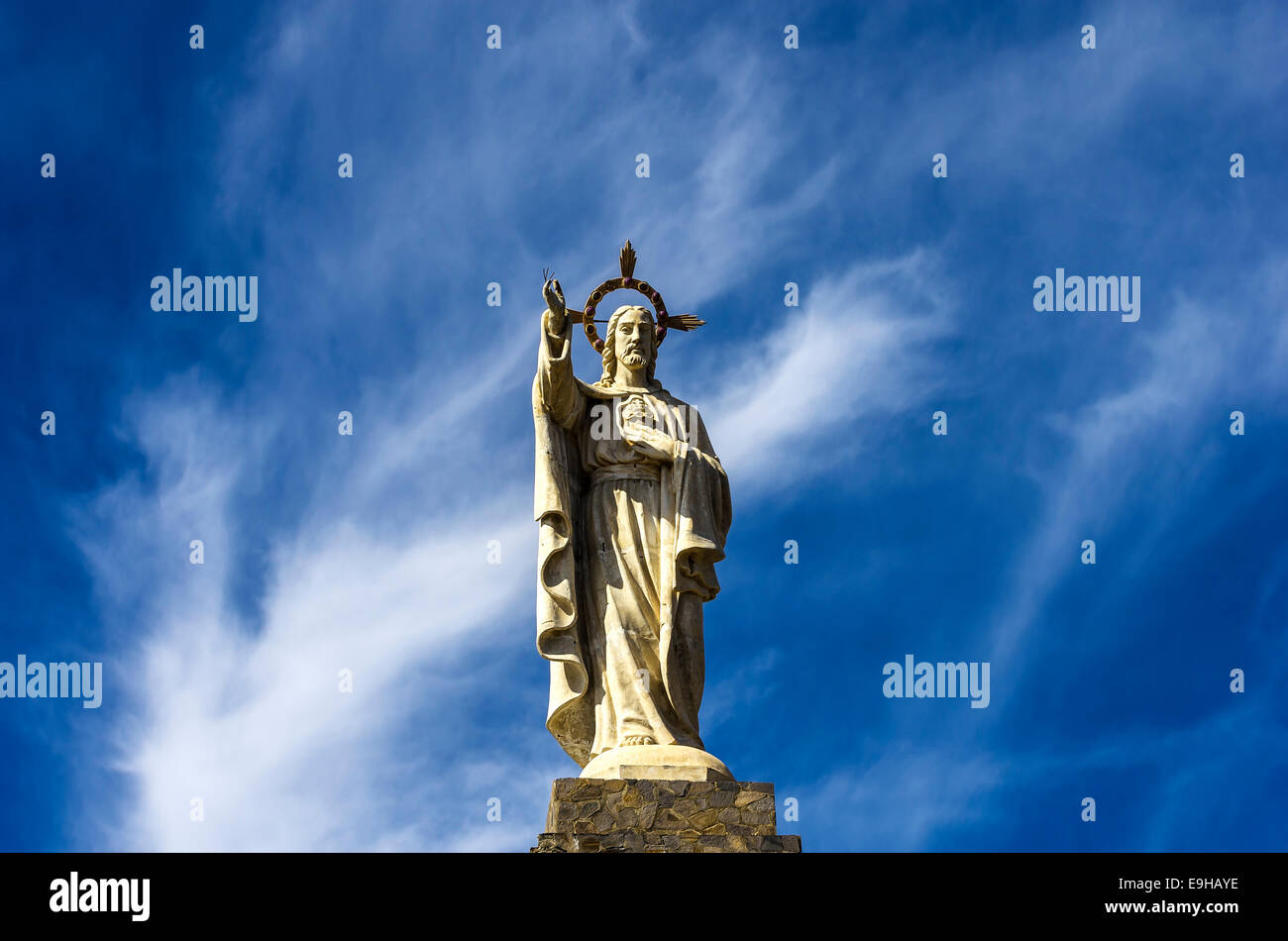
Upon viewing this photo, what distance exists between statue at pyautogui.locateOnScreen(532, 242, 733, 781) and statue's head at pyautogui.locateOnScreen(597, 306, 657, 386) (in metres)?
0.02

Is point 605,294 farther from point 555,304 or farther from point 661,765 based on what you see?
point 661,765

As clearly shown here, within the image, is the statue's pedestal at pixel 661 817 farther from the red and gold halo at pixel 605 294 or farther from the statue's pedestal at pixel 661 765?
the red and gold halo at pixel 605 294

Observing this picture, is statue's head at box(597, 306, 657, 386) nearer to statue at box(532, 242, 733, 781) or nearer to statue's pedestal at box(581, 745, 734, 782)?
statue at box(532, 242, 733, 781)

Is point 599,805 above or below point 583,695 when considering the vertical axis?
below

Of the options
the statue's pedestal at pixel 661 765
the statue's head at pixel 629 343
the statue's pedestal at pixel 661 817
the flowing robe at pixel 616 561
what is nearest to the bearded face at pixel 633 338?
the statue's head at pixel 629 343

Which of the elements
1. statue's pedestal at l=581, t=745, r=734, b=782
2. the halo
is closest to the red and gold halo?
the halo

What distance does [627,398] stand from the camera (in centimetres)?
2044

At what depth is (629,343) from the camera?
2061 centimetres

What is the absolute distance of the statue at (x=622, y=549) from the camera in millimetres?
18969

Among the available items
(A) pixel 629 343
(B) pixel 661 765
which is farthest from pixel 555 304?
(B) pixel 661 765
